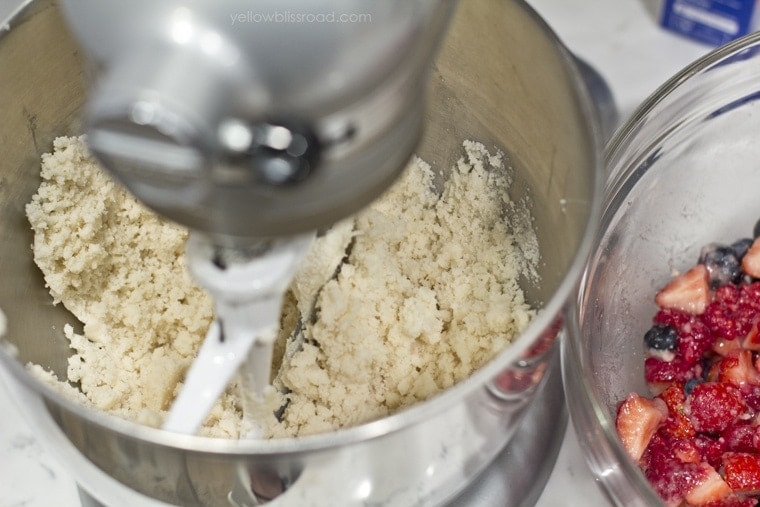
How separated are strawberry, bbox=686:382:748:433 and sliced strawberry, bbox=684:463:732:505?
0.07 m

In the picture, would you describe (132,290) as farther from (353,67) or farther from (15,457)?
(353,67)

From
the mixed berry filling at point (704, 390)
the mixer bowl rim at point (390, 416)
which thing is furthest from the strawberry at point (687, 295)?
the mixer bowl rim at point (390, 416)

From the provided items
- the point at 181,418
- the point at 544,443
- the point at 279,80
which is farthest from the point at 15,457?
the point at 279,80

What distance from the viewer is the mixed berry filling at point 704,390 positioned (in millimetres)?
833

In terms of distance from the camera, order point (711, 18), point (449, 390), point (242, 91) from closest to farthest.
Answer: point (242, 91) → point (449, 390) → point (711, 18)

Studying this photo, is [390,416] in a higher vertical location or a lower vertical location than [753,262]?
higher

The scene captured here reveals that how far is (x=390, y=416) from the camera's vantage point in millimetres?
574

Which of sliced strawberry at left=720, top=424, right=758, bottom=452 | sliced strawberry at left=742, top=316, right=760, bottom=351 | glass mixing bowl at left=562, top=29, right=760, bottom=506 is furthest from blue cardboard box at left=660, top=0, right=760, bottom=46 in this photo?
sliced strawberry at left=720, top=424, right=758, bottom=452

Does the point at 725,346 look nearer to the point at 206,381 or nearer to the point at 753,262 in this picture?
the point at 753,262

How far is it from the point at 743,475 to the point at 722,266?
0.24 m

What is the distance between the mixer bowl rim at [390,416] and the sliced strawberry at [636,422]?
0.92 feet

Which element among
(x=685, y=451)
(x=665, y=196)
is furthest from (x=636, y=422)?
(x=665, y=196)

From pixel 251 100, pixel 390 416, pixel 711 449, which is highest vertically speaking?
pixel 251 100

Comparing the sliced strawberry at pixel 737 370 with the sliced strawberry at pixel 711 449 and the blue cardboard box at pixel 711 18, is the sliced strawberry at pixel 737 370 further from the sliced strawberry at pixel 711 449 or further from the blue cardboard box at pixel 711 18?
the blue cardboard box at pixel 711 18
